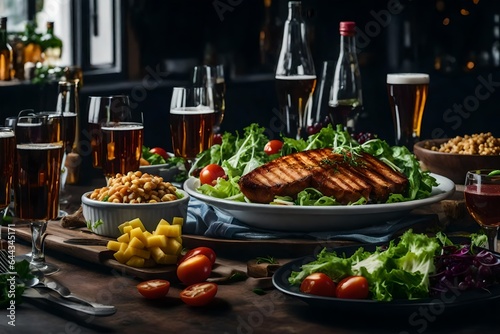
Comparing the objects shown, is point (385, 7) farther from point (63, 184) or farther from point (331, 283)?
point (331, 283)

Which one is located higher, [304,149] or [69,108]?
[69,108]

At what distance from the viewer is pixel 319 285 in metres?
1.73

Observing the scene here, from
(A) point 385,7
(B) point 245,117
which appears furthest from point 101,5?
(A) point 385,7

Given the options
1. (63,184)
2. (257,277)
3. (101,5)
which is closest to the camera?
(257,277)

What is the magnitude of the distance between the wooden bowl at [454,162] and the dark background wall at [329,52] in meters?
3.36

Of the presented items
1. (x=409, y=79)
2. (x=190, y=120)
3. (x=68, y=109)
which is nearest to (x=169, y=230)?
(x=190, y=120)

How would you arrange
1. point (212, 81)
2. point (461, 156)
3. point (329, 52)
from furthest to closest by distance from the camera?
point (329, 52) < point (212, 81) < point (461, 156)

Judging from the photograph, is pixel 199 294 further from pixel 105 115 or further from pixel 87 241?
pixel 105 115

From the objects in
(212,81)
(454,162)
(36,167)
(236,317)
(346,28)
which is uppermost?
(346,28)

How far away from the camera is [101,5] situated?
6.31 m

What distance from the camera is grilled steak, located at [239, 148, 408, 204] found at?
7.88 feet

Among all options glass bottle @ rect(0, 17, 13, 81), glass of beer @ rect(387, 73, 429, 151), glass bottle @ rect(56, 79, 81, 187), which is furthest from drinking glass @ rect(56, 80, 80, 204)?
glass bottle @ rect(0, 17, 13, 81)

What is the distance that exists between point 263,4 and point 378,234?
5007 millimetres

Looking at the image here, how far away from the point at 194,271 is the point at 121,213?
42 cm
